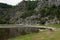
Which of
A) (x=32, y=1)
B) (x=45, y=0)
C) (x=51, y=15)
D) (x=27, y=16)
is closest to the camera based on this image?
(x=51, y=15)

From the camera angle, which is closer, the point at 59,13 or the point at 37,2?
the point at 59,13

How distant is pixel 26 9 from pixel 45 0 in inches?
363

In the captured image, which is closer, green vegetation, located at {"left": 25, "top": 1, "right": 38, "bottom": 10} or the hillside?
the hillside

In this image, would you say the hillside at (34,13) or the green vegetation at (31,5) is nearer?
the hillside at (34,13)

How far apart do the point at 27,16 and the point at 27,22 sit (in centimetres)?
442

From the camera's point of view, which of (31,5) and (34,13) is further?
(31,5)

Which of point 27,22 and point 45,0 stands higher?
point 45,0

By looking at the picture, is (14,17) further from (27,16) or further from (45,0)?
(45,0)

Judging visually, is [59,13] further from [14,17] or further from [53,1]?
[14,17]

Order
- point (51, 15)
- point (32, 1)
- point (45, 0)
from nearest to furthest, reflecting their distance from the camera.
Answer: point (51, 15)
point (45, 0)
point (32, 1)

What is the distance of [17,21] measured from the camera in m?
102

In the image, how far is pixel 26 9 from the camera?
110438 mm

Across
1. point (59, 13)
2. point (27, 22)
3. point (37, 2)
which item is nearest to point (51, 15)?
point (59, 13)

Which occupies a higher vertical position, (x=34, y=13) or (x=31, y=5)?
(x=31, y=5)
